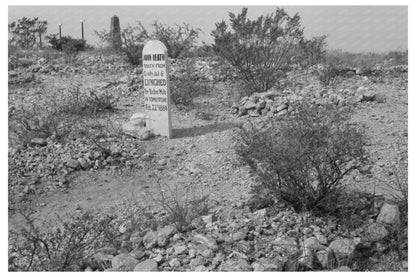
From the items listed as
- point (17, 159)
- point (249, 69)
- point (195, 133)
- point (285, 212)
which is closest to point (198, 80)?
point (249, 69)

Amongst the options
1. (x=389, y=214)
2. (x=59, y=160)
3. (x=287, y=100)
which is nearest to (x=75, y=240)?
(x=59, y=160)

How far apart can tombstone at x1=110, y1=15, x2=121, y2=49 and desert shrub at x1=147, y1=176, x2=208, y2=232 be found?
359 inches

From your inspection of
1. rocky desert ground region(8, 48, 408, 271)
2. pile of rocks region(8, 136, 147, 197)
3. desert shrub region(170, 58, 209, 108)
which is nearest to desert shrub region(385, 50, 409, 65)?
rocky desert ground region(8, 48, 408, 271)

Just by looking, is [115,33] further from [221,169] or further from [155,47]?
[221,169]

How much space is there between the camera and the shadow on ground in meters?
7.35

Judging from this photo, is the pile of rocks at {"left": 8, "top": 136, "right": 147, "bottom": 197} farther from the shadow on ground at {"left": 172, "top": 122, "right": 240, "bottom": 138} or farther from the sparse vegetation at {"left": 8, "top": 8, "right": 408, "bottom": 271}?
the shadow on ground at {"left": 172, "top": 122, "right": 240, "bottom": 138}

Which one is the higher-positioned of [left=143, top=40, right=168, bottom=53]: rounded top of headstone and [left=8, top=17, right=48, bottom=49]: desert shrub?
[left=8, top=17, right=48, bottom=49]: desert shrub

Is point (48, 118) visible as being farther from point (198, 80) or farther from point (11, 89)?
point (198, 80)

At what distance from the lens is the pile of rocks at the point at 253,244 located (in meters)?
3.69

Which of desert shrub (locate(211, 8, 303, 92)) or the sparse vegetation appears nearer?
the sparse vegetation

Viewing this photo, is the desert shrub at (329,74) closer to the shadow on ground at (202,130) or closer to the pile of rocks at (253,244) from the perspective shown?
the shadow on ground at (202,130)

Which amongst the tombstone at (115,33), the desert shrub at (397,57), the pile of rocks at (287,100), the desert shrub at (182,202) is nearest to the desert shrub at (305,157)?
the desert shrub at (182,202)

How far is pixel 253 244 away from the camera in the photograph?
153 inches

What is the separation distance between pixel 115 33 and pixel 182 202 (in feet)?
37.6
